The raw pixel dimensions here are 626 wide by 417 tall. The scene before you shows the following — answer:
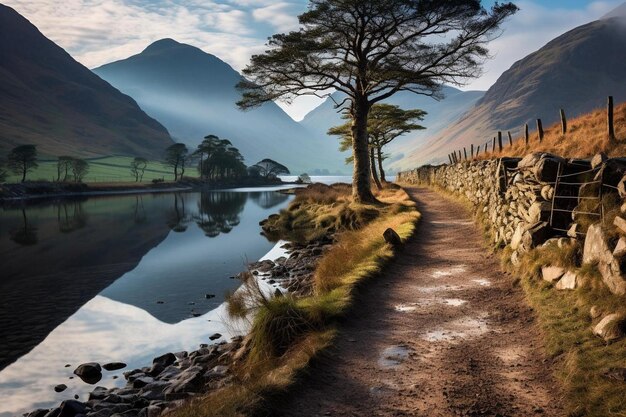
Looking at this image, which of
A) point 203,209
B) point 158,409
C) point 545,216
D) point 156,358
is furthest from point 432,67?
point 203,209

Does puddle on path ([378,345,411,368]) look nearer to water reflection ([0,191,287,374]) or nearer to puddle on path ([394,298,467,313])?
puddle on path ([394,298,467,313])

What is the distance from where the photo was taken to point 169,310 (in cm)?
1578

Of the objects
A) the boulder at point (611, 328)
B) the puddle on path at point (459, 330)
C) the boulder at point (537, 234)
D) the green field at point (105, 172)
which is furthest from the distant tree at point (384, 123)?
the green field at point (105, 172)

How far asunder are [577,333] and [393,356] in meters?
2.81

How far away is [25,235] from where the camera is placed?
35375 mm

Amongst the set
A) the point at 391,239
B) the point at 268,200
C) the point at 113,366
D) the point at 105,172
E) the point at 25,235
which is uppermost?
the point at 105,172

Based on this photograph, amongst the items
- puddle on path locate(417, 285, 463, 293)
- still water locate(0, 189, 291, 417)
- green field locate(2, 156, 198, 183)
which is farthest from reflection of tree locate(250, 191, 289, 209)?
green field locate(2, 156, 198, 183)

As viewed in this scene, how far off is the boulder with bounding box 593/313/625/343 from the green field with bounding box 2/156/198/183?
122 m

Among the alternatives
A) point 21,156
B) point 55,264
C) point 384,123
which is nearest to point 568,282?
point 55,264

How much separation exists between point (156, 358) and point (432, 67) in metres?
23.1

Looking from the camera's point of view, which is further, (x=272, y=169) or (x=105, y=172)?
(x=272, y=169)

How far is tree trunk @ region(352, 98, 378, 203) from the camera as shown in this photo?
90.8ft

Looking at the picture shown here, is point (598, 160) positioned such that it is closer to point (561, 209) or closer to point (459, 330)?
point (561, 209)

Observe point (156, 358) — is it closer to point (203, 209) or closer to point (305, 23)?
point (305, 23)
